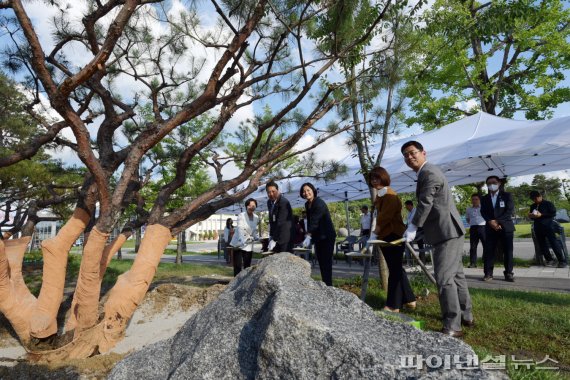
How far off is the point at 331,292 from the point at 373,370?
2.43 feet

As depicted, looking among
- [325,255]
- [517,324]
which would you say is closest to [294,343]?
[517,324]

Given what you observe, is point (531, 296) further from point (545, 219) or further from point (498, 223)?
point (545, 219)

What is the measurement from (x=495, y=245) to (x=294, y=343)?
19.5ft

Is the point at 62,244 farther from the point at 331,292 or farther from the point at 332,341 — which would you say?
the point at 332,341

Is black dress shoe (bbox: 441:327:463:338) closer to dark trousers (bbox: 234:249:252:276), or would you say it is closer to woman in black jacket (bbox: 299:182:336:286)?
woman in black jacket (bbox: 299:182:336:286)

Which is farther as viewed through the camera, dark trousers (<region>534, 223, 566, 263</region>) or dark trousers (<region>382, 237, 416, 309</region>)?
dark trousers (<region>534, 223, 566, 263</region>)

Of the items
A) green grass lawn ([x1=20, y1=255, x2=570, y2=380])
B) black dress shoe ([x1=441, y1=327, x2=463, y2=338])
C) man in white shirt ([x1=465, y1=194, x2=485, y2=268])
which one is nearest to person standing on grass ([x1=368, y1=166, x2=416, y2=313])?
green grass lawn ([x1=20, y1=255, x2=570, y2=380])

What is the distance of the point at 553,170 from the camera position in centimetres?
884

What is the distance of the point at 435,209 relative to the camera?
3.37 meters

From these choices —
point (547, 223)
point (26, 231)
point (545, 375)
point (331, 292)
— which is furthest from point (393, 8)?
point (547, 223)

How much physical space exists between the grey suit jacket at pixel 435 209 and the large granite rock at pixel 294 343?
1.40 metres

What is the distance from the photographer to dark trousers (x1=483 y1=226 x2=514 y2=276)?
607 centimetres

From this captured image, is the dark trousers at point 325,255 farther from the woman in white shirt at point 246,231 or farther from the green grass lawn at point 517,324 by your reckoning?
the woman in white shirt at point 246,231

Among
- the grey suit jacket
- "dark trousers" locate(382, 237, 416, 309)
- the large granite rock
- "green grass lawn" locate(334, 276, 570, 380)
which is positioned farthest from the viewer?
"dark trousers" locate(382, 237, 416, 309)
